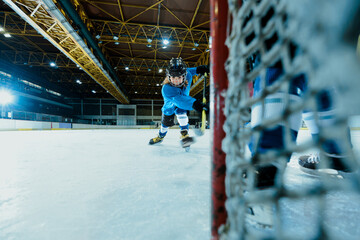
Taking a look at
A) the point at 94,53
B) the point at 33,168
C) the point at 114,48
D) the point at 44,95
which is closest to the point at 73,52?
the point at 94,53

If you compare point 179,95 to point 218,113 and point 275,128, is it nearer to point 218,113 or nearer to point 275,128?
point 275,128

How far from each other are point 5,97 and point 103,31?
8939mm

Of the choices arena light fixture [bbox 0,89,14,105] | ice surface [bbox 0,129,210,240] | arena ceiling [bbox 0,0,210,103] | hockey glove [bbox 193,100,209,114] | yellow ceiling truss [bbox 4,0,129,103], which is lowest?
ice surface [bbox 0,129,210,240]

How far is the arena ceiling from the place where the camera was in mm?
4359

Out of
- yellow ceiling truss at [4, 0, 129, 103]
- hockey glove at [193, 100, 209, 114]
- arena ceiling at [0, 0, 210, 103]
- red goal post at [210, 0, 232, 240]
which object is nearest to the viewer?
red goal post at [210, 0, 232, 240]

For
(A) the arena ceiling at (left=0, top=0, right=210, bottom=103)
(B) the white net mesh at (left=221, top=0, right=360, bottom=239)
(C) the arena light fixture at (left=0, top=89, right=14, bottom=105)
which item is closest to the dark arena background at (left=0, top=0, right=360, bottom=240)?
(B) the white net mesh at (left=221, top=0, right=360, bottom=239)

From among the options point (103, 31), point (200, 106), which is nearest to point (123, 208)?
point (200, 106)

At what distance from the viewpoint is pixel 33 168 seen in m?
1.03

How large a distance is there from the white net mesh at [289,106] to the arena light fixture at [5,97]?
1404 centimetres

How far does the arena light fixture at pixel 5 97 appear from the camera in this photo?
32.9 feet

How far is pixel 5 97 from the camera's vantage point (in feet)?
33.9

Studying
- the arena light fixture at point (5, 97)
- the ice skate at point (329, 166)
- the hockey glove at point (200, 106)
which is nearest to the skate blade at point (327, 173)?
the ice skate at point (329, 166)

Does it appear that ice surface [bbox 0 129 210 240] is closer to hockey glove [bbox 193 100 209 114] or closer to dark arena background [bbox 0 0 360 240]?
dark arena background [bbox 0 0 360 240]

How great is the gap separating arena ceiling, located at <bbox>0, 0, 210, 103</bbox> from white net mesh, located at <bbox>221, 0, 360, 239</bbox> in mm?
4877
